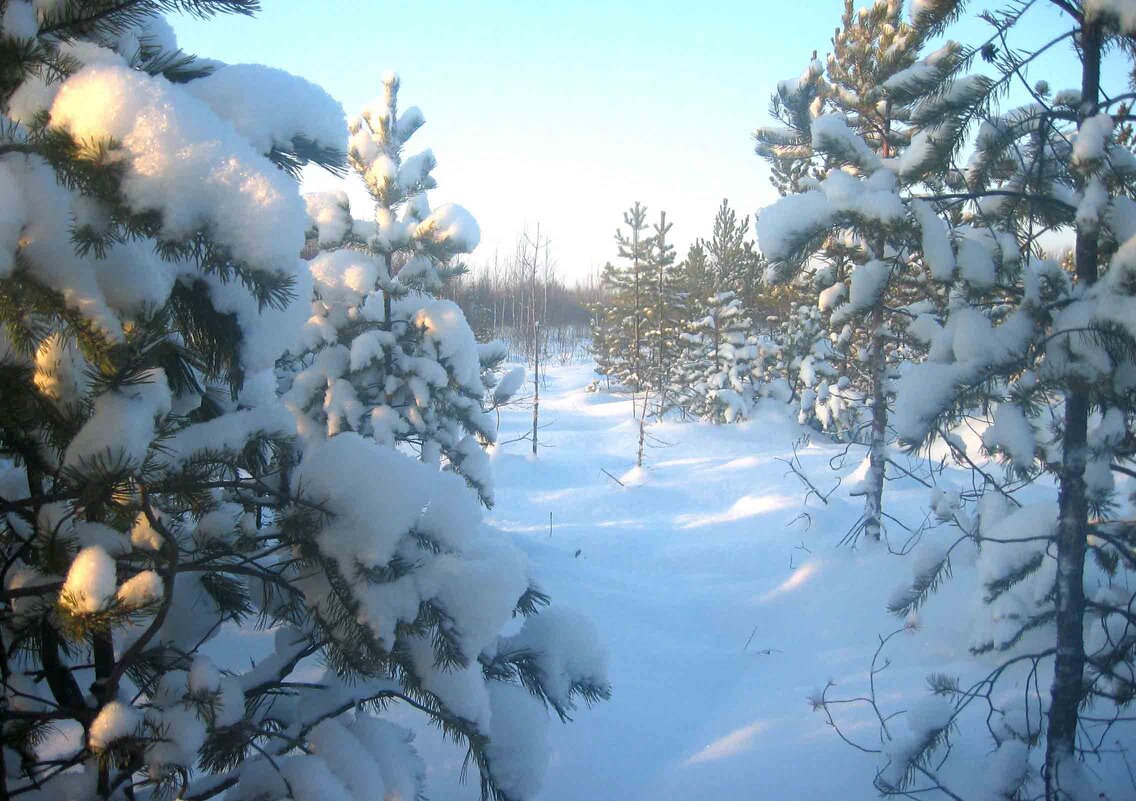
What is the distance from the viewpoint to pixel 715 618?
7820 mm

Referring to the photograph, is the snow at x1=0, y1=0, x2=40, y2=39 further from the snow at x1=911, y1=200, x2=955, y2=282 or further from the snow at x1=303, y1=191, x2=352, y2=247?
the snow at x1=303, y1=191, x2=352, y2=247

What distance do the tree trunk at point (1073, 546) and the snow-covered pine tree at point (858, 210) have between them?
61 cm

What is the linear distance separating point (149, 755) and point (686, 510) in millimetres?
11537

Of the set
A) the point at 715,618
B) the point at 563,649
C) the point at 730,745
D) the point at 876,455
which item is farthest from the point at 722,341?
the point at 563,649

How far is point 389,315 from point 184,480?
19.3 ft

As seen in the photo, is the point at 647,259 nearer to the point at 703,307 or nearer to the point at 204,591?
the point at 703,307

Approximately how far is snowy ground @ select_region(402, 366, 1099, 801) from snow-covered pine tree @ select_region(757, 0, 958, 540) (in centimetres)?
159

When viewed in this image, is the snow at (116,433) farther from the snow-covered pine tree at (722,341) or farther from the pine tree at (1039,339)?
the snow-covered pine tree at (722,341)

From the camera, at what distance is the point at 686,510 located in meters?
12.5

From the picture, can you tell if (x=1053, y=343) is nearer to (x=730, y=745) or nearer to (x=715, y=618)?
(x=730, y=745)

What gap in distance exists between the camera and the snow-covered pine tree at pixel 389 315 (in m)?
Result: 6.84

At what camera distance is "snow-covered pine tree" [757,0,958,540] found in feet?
9.95

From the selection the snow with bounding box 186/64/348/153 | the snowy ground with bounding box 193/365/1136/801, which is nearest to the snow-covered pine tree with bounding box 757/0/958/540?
the snowy ground with bounding box 193/365/1136/801

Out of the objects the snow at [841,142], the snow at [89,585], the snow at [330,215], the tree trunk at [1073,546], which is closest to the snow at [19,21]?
the snow at [89,585]
